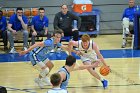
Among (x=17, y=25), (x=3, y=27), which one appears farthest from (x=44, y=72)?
(x=3, y=27)

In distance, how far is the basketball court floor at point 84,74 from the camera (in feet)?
27.5

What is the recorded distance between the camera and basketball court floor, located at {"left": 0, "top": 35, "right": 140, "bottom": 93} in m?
8.39

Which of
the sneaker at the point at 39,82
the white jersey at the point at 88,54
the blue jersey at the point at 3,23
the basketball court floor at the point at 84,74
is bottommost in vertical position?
the basketball court floor at the point at 84,74

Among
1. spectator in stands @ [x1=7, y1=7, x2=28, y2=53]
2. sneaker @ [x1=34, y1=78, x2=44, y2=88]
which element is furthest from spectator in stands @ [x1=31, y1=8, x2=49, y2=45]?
sneaker @ [x1=34, y1=78, x2=44, y2=88]

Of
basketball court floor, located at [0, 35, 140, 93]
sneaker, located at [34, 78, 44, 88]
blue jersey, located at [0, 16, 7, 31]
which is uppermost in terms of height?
blue jersey, located at [0, 16, 7, 31]

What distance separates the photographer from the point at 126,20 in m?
13.7

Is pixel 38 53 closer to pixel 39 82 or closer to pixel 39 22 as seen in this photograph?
pixel 39 82

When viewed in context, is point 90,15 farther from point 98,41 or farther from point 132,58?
point 132,58

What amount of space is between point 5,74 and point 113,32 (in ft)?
25.3

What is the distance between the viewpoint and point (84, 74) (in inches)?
390

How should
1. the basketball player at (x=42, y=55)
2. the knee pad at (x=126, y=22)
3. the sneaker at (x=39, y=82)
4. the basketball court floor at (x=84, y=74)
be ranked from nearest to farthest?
the basketball player at (x=42, y=55) → the basketball court floor at (x=84, y=74) → the sneaker at (x=39, y=82) → the knee pad at (x=126, y=22)

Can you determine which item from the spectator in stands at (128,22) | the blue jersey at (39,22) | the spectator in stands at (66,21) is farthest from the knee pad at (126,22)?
the blue jersey at (39,22)

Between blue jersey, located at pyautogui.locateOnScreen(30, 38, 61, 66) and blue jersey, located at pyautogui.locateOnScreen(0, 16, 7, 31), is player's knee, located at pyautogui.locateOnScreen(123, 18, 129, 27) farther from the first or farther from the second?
blue jersey, located at pyautogui.locateOnScreen(30, 38, 61, 66)

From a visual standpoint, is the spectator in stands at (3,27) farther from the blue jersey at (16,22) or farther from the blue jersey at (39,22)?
the blue jersey at (39,22)
